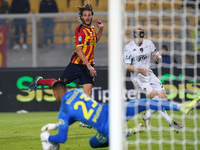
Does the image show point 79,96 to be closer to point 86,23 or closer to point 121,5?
point 121,5

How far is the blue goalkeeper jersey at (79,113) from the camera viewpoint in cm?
395

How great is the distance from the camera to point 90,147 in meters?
4.81

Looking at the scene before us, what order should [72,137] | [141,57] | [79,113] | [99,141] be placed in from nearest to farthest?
[79,113], [99,141], [72,137], [141,57]

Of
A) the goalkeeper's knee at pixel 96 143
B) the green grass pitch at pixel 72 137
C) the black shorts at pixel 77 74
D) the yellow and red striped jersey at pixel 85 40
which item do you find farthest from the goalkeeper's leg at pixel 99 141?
the yellow and red striped jersey at pixel 85 40

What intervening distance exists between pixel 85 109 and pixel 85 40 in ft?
8.66

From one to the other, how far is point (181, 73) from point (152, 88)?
411cm

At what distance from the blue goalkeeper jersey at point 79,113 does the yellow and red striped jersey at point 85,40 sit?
2.41m

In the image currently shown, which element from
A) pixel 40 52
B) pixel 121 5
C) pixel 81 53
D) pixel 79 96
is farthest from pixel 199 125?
pixel 40 52

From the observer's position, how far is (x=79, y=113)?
4047 mm

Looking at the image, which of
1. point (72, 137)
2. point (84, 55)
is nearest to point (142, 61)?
point (84, 55)

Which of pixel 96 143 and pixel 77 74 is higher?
pixel 77 74

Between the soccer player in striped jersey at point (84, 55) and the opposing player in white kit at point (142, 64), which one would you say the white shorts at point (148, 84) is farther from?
the soccer player in striped jersey at point (84, 55)

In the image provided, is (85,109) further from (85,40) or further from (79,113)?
(85,40)

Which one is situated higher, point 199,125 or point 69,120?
point 69,120
